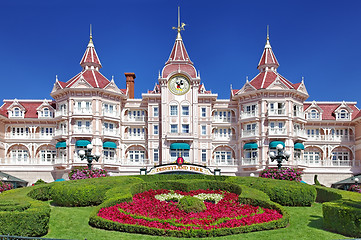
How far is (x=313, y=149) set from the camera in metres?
56.6

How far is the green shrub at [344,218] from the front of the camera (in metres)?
17.7

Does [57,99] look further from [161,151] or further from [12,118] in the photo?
[161,151]

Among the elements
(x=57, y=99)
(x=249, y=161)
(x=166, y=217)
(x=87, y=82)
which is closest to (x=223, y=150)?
(x=249, y=161)

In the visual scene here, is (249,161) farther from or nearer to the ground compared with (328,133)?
nearer to the ground

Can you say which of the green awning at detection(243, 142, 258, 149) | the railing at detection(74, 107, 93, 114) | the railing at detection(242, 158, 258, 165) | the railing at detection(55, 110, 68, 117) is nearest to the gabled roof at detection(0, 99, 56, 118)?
the railing at detection(55, 110, 68, 117)

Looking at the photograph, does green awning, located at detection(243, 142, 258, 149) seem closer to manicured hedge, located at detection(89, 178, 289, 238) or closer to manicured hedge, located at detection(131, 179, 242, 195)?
manicured hedge, located at detection(89, 178, 289, 238)

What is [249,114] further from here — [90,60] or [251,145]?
[90,60]

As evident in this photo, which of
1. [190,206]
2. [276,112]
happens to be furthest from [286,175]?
[276,112]

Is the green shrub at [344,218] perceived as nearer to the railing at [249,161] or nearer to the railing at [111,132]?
the railing at [249,161]

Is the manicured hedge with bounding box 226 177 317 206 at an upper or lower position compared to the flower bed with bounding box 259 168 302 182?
lower

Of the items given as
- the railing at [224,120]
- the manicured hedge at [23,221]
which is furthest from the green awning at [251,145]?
the manicured hedge at [23,221]

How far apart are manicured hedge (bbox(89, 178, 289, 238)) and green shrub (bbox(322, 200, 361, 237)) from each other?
210 centimetres

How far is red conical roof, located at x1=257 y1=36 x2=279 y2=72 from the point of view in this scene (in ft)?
185

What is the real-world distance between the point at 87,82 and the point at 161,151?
13996 mm
